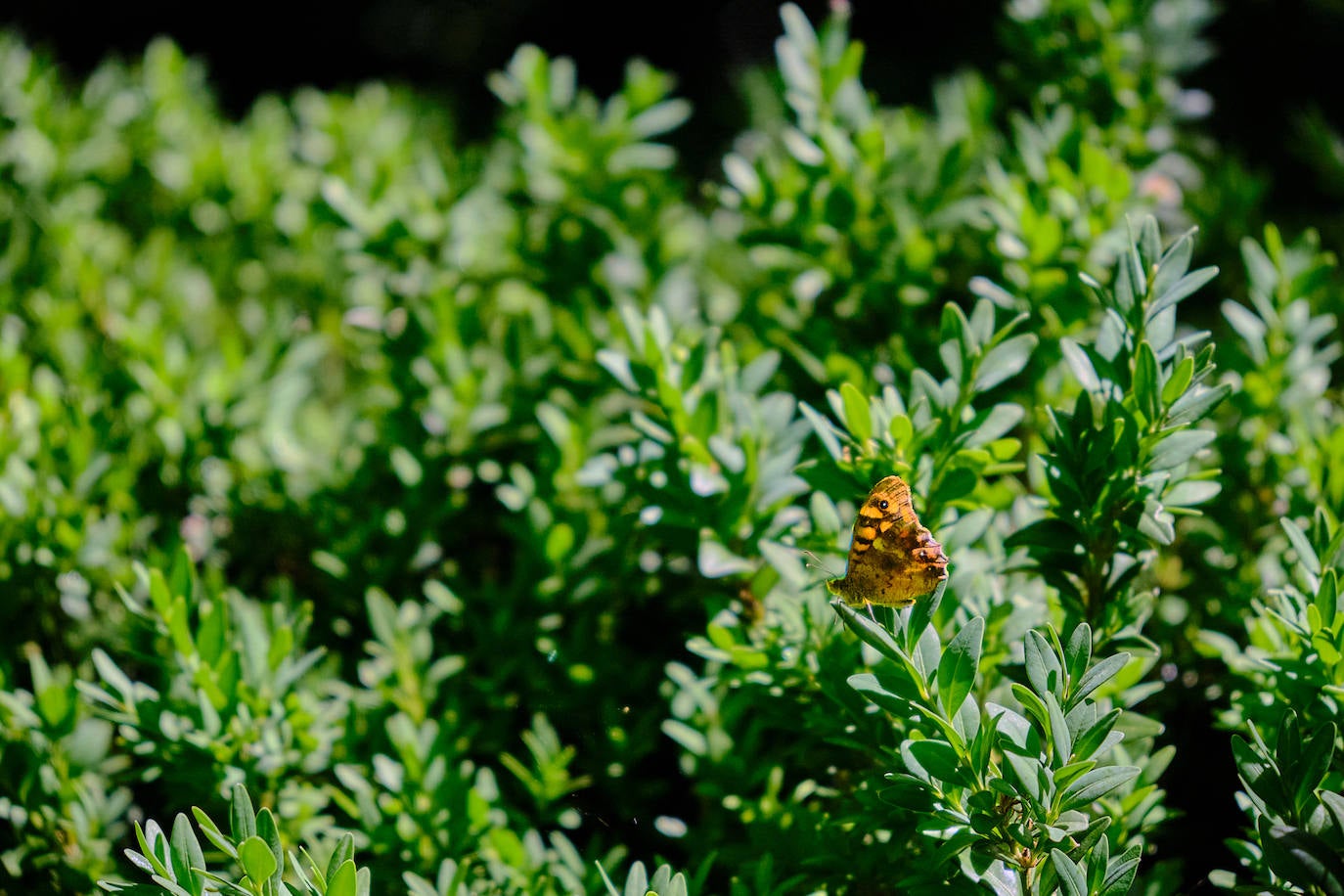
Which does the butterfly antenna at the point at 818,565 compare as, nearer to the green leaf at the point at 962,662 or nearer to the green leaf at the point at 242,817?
the green leaf at the point at 962,662

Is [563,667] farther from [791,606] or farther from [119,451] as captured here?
[119,451]

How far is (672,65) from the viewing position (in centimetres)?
514

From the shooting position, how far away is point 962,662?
Answer: 1.02m

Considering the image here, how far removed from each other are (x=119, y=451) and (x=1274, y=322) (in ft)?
6.62

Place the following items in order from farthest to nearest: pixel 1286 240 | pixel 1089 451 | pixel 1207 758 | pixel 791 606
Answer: pixel 1286 240 < pixel 1207 758 < pixel 791 606 < pixel 1089 451

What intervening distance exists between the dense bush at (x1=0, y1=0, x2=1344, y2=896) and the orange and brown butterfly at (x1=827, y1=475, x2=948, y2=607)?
5 centimetres

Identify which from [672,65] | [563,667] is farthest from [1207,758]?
[672,65]

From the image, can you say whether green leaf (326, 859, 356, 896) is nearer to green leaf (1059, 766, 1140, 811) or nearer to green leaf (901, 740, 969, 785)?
green leaf (901, 740, 969, 785)

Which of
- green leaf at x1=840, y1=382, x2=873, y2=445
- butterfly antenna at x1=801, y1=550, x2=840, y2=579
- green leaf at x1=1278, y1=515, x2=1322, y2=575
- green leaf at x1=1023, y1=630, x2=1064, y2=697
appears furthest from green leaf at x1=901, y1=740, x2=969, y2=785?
green leaf at x1=1278, y1=515, x2=1322, y2=575

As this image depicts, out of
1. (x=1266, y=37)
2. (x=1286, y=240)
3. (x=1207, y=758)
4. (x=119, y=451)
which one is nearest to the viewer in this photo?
(x=1207, y=758)

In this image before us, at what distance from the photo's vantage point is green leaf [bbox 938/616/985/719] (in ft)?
3.34

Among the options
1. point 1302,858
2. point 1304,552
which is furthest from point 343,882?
point 1304,552

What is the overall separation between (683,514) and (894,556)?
1.40ft

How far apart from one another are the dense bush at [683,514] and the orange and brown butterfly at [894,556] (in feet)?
0.15
